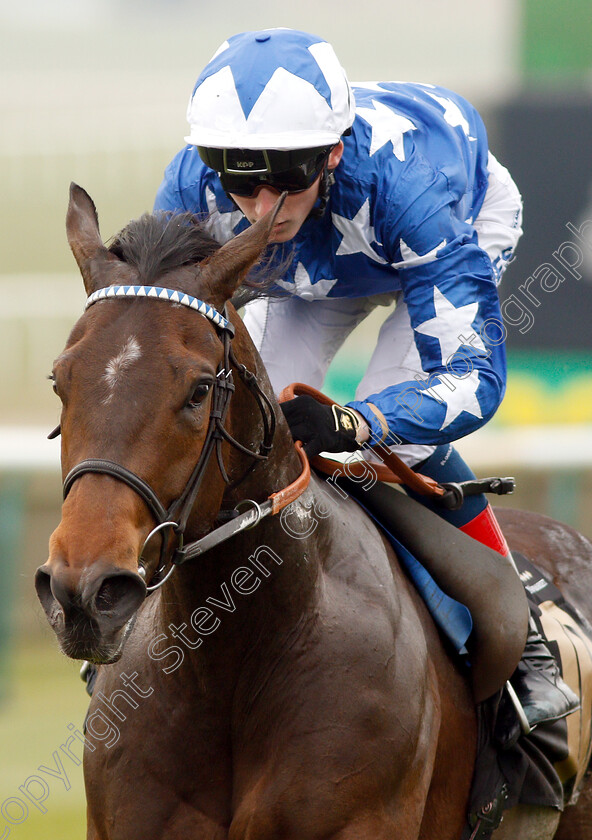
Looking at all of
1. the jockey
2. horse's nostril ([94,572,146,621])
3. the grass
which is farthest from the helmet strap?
the grass

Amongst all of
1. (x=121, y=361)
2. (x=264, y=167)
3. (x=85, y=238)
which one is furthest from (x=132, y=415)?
(x=264, y=167)

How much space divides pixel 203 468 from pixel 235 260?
0.42 meters

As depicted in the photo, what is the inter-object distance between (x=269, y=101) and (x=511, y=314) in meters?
6.23

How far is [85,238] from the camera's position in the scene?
2.30 metres

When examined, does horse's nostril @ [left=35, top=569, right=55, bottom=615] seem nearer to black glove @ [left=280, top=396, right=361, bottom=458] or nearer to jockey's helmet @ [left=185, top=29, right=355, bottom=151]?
black glove @ [left=280, top=396, right=361, bottom=458]

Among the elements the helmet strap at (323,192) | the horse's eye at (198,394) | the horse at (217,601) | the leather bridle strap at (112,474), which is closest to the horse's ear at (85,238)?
the horse at (217,601)

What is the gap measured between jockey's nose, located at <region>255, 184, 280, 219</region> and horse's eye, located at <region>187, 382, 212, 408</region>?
0.79 meters

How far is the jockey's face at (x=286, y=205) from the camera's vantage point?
2703mm

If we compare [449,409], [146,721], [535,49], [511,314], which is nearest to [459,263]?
[449,409]

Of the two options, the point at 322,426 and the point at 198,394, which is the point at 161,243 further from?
the point at 322,426

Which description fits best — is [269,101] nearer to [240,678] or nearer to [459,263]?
[459,263]

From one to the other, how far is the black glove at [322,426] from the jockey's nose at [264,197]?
1.64 feet

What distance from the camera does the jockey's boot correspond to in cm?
292

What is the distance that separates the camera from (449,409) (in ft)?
8.66
